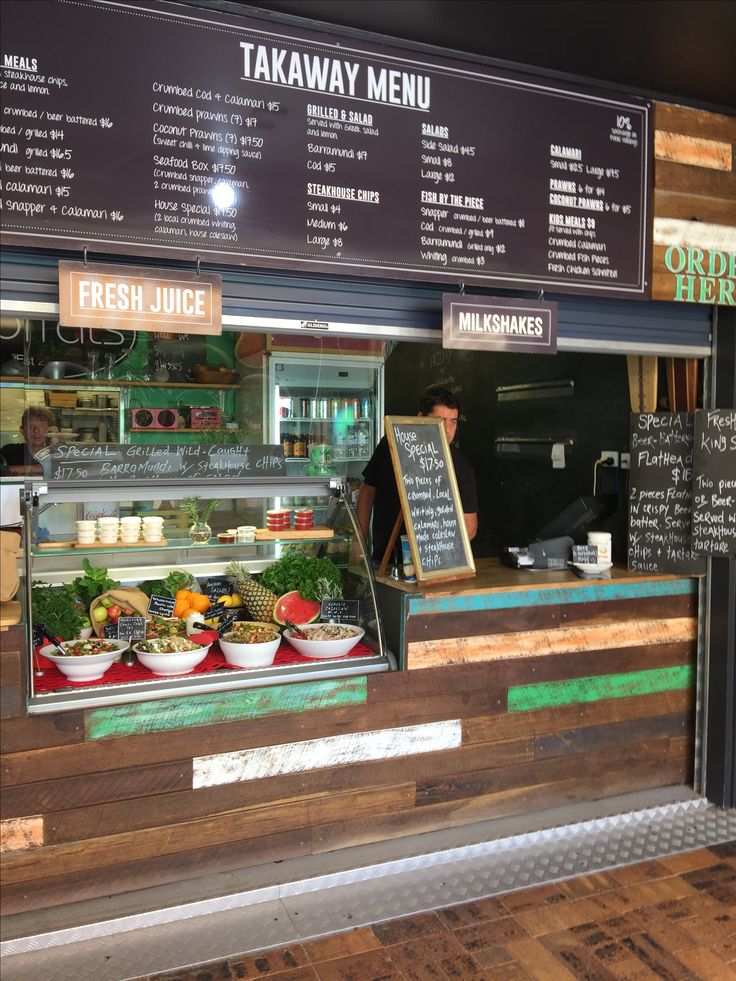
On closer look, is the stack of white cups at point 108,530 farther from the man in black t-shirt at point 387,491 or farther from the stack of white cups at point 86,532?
the man in black t-shirt at point 387,491

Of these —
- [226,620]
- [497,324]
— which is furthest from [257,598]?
[497,324]

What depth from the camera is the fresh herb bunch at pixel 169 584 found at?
332 centimetres

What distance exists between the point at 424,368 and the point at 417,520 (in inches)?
183

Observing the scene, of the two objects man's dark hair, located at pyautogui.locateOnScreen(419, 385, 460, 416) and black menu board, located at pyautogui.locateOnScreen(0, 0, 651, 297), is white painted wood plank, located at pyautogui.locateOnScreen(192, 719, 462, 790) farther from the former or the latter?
black menu board, located at pyautogui.locateOnScreen(0, 0, 651, 297)

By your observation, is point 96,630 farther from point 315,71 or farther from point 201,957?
point 315,71

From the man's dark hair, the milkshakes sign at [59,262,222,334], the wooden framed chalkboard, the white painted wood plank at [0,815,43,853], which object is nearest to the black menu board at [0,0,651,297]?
the milkshakes sign at [59,262,222,334]

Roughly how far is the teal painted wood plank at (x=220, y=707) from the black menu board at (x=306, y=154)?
159 centimetres

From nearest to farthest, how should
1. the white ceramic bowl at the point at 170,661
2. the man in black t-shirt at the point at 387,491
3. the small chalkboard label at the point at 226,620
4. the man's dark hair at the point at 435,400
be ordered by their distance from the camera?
the white ceramic bowl at the point at 170,661, the small chalkboard label at the point at 226,620, the man's dark hair at the point at 435,400, the man in black t-shirt at the point at 387,491

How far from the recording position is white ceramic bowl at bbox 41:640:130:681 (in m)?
2.82

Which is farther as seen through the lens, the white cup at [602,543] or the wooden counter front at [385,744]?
the white cup at [602,543]

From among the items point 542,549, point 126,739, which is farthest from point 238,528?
point 542,549

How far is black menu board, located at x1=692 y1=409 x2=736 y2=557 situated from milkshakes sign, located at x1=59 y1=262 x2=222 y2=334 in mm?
2306

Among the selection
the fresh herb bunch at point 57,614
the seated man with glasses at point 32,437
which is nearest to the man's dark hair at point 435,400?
the fresh herb bunch at point 57,614

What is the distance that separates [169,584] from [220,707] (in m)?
0.64
